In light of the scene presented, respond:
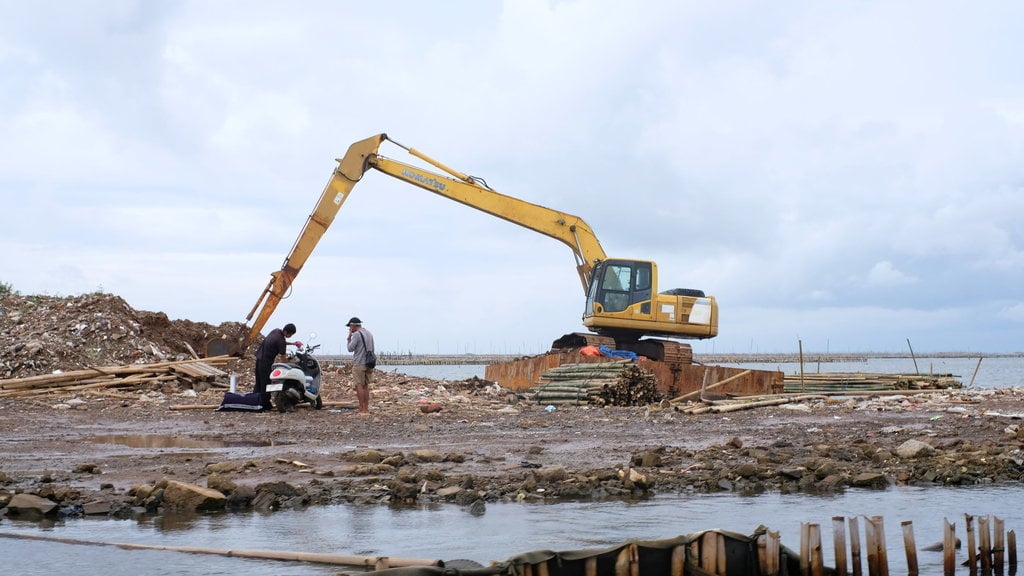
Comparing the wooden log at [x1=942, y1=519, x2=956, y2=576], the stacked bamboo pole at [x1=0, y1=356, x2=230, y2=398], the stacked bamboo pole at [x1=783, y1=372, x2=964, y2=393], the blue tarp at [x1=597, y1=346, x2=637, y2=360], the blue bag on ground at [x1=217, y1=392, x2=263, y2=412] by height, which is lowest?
the wooden log at [x1=942, y1=519, x2=956, y2=576]

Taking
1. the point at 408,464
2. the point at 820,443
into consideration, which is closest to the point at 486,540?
the point at 408,464

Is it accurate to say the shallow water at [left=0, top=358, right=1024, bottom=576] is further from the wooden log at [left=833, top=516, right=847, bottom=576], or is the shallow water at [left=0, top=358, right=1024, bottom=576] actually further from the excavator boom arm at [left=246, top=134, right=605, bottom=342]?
the excavator boom arm at [left=246, top=134, right=605, bottom=342]

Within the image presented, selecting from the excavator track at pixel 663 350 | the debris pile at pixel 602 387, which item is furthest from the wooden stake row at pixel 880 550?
the excavator track at pixel 663 350

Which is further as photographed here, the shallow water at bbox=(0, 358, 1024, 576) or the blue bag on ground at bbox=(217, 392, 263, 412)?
the blue bag on ground at bbox=(217, 392, 263, 412)

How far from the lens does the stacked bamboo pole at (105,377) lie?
795 inches

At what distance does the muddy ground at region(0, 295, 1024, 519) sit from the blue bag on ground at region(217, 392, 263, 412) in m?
0.55

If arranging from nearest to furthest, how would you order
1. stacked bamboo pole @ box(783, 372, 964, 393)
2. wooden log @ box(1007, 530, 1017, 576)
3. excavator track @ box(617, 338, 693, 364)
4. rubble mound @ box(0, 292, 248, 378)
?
1. wooden log @ box(1007, 530, 1017, 576)
2. rubble mound @ box(0, 292, 248, 378)
3. excavator track @ box(617, 338, 693, 364)
4. stacked bamboo pole @ box(783, 372, 964, 393)

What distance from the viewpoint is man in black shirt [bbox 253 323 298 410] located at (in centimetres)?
1683

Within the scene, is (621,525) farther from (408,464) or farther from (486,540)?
(408,464)

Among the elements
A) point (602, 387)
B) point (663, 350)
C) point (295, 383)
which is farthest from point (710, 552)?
point (663, 350)

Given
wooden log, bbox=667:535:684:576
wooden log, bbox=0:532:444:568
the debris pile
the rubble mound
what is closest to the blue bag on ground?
the rubble mound

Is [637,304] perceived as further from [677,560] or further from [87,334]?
[677,560]

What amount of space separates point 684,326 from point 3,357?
16.3m

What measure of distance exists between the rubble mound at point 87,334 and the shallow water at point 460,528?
15691mm
